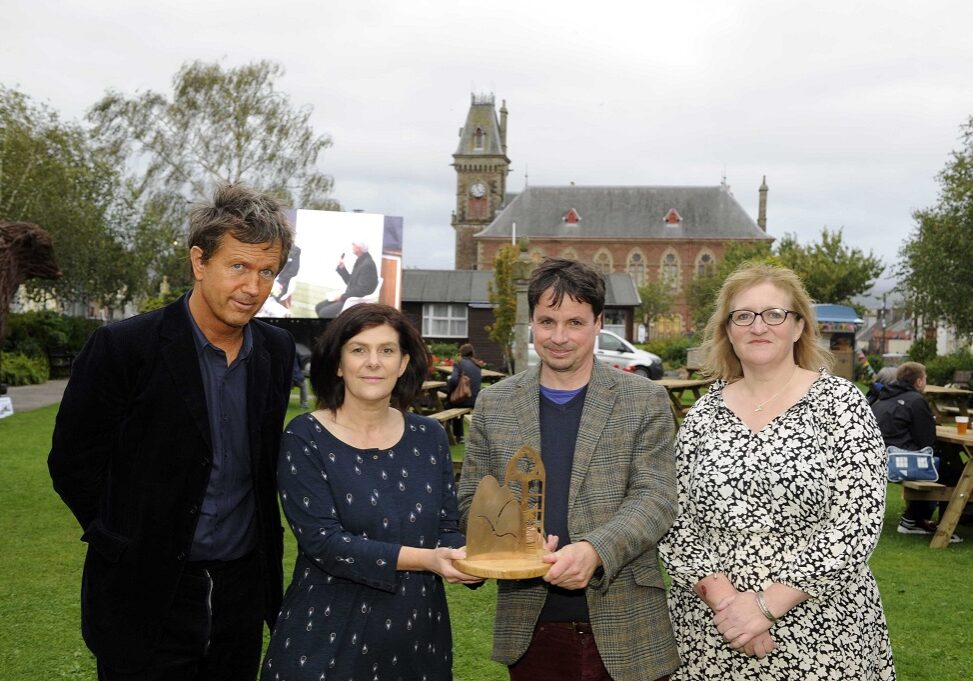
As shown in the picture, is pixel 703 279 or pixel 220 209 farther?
pixel 703 279

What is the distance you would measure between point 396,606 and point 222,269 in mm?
1090

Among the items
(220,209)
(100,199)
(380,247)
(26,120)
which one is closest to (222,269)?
(220,209)

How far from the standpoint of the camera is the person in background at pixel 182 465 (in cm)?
Result: 260

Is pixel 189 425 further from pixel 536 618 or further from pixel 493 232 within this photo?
pixel 493 232

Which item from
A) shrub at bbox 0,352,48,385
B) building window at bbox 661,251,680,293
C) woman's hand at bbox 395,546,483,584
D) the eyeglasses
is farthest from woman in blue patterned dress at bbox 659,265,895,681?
building window at bbox 661,251,680,293

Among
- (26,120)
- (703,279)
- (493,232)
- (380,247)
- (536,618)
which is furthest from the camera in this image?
(493,232)

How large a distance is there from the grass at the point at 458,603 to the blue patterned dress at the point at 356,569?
2431 mm

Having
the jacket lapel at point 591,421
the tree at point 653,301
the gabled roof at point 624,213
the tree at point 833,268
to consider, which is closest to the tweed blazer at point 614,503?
the jacket lapel at point 591,421

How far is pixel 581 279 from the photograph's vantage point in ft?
8.99

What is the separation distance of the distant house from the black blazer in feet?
97.2

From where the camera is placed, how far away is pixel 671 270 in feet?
217

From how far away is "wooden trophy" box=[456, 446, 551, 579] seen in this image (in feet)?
8.01

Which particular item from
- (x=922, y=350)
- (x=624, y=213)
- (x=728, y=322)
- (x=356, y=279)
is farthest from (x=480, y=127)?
(x=728, y=322)

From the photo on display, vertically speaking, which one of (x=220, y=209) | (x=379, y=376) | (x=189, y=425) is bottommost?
(x=189, y=425)
